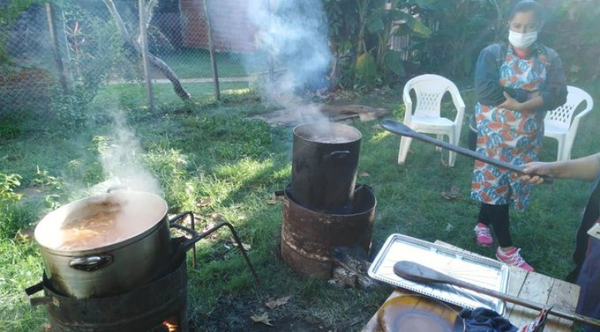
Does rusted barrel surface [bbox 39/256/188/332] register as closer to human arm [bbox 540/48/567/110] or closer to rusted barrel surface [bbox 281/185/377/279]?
rusted barrel surface [bbox 281/185/377/279]

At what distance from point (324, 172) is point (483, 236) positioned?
1935 mm

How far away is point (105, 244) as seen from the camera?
7.59 ft

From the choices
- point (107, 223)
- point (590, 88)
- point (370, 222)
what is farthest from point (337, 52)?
point (107, 223)

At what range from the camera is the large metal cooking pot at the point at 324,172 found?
3289mm

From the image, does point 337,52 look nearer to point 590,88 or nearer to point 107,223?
point 590,88

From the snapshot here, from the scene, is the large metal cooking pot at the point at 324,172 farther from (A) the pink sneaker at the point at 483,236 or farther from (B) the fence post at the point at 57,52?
(B) the fence post at the point at 57,52

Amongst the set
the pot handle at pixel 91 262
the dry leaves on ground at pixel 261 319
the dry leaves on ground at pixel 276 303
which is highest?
the pot handle at pixel 91 262

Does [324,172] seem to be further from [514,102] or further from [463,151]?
[514,102]

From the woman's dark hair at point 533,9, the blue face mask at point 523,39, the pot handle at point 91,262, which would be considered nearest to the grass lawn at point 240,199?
the pot handle at point 91,262

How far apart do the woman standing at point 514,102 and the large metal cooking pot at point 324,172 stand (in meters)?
1.20

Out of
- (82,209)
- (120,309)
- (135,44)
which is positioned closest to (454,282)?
(120,309)

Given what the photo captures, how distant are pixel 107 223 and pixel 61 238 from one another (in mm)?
281

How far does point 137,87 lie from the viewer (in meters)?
10.6

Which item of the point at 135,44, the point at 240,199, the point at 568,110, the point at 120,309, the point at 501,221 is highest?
the point at 135,44
